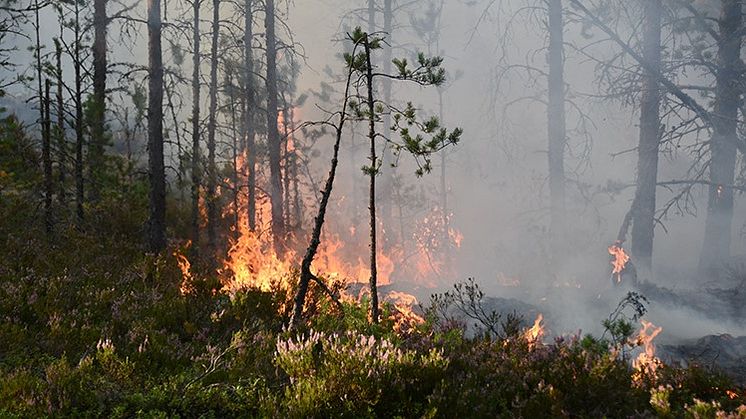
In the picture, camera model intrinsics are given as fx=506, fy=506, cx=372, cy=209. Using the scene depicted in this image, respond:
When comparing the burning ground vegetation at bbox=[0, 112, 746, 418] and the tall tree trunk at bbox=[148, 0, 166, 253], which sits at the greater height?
the tall tree trunk at bbox=[148, 0, 166, 253]

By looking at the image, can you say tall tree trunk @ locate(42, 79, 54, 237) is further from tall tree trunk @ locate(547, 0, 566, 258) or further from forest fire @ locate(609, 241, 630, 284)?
tall tree trunk @ locate(547, 0, 566, 258)

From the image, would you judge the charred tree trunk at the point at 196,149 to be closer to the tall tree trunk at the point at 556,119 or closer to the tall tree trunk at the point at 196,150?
the tall tree trunk at the point at 196,150

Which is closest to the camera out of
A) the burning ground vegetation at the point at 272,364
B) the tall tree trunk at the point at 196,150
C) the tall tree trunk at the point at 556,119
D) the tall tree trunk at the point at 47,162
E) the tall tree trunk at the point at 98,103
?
the burning ground vegetation at the point at 272,364

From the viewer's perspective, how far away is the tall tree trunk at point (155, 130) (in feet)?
33.8

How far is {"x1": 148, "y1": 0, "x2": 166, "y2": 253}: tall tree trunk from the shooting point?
33.8ft

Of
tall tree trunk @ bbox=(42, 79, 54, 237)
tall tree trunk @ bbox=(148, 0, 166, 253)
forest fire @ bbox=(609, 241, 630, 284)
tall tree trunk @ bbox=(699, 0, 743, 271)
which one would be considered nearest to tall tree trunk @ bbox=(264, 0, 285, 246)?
tall tree trunk @ bbox=(148, 0, 166, 253)

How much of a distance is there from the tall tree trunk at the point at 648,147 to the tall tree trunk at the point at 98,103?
15.1 m

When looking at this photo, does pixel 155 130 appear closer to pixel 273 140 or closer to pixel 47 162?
pixel 47 162

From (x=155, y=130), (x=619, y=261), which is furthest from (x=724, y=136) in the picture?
(x=155, y=130)

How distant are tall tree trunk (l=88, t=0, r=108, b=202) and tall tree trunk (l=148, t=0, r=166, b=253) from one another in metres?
1.82

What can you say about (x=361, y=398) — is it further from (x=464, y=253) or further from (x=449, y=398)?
(x=464, y=253)

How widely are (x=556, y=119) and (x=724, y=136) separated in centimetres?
534

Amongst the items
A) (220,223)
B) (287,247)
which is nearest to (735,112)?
(287,247)

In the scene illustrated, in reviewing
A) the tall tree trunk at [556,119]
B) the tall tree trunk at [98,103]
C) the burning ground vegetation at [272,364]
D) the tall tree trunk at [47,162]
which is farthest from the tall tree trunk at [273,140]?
the tall tree trunk at [556,119]
